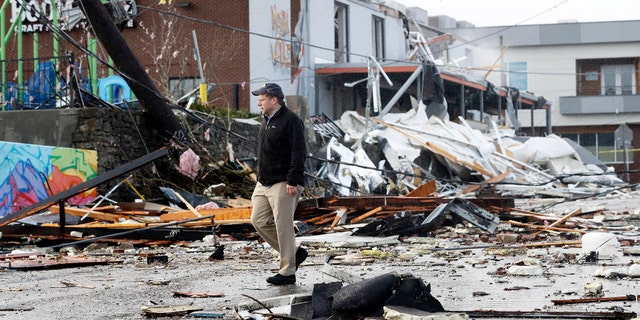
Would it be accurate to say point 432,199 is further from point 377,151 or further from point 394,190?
point 377,151

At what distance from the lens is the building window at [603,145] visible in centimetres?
6644

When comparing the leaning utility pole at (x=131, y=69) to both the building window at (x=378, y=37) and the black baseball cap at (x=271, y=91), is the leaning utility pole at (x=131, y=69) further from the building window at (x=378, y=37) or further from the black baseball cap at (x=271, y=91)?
the building window at (x=378, y=37)

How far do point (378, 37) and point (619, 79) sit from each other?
99.1 ft

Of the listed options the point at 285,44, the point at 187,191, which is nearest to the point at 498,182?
the point at 285,44

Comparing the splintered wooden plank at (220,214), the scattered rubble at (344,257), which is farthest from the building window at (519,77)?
the splintered wooden plank at (220,214)

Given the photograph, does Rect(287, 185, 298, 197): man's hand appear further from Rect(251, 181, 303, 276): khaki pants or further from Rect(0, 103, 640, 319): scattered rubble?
Rect(0, 103, 640, 319): scattered rubble

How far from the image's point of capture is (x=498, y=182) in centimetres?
3172

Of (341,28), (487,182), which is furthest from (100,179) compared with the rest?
(341,28)

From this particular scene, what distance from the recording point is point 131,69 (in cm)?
2083

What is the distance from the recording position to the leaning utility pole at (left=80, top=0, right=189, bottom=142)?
20322 millimetres

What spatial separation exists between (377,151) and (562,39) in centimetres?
3717

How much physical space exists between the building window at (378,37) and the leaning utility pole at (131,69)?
21.3m

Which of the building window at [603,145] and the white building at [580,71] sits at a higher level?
the white building at [580,71]

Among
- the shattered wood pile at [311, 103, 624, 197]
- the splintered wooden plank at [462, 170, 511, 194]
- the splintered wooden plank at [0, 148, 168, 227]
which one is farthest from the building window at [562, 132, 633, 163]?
the splintered wooden plank at [0, 148, 168, 227]
